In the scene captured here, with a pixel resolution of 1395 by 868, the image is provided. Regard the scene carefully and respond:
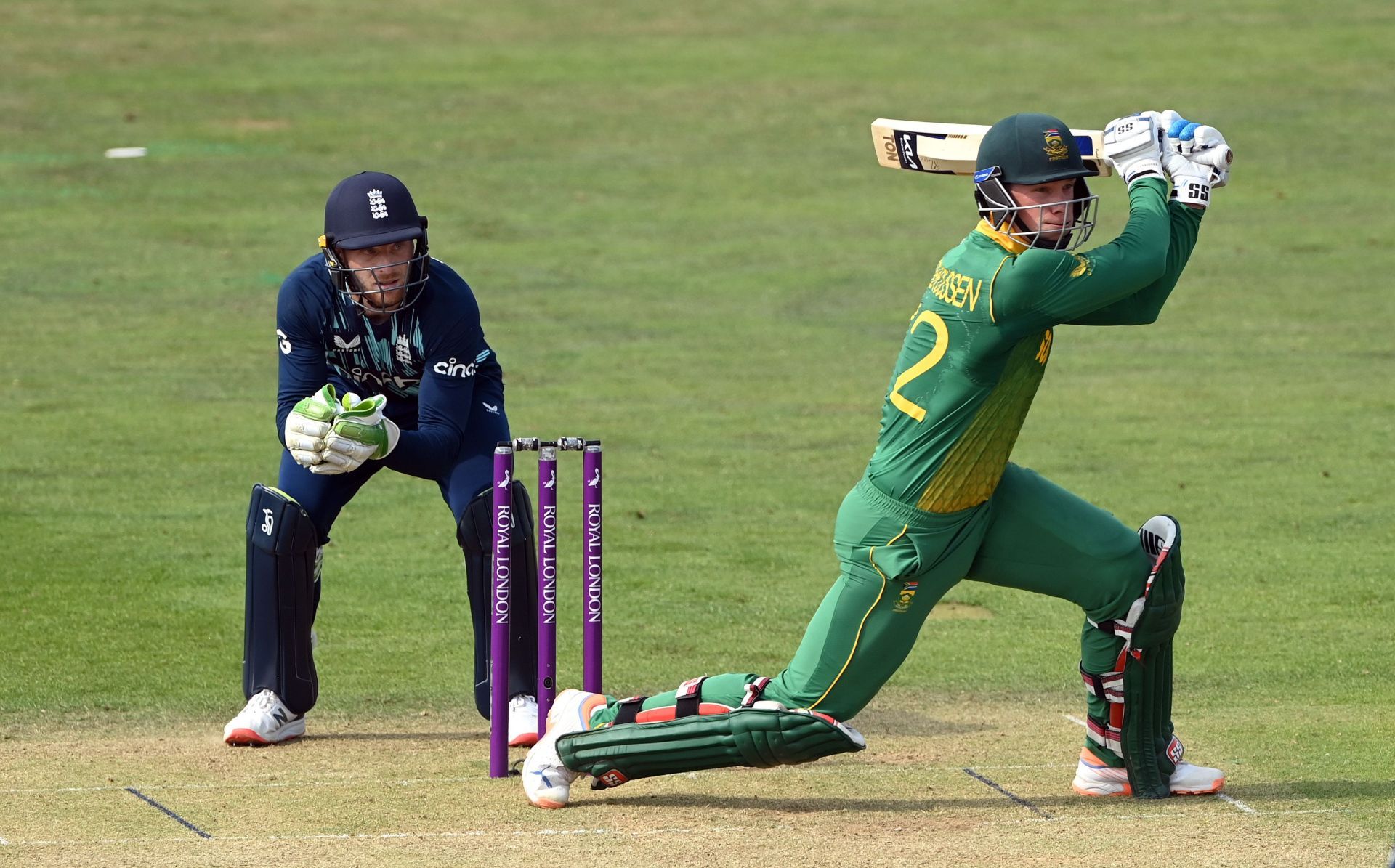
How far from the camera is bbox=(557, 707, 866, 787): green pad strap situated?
18.4ft

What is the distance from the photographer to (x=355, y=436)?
6.38 metres

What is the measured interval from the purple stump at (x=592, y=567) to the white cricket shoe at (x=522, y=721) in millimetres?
520

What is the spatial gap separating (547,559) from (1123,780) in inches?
78.6

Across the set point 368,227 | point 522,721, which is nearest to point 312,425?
point 368,227

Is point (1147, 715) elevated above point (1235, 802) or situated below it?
above

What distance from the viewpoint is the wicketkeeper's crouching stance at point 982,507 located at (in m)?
5.61

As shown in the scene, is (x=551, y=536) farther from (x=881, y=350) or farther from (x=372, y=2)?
(x=372, y=2)

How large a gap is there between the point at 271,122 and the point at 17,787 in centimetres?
1659

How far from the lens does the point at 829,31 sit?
25859 mm

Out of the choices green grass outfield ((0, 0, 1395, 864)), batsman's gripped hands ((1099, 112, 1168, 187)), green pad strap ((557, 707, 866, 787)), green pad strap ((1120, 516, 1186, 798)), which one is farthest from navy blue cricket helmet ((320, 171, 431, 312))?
green pad strap ((1120, 516, 1186, 798))

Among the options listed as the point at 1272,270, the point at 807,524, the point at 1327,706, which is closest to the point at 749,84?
the point at 1272,270

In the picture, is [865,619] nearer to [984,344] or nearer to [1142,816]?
[984,344]

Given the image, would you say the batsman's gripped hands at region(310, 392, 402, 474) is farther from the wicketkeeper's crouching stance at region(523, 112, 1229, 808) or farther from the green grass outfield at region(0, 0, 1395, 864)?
the green grass outfield at region(0, 0, 1395, 864)

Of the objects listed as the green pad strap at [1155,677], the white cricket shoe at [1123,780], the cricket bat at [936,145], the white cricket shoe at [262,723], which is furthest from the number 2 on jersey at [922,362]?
the white cricket shoe at [262,723]
